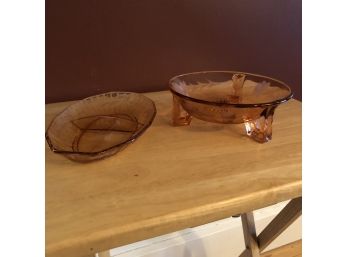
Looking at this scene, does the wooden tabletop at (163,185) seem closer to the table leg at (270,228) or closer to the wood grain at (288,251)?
the table leg at (270,228)

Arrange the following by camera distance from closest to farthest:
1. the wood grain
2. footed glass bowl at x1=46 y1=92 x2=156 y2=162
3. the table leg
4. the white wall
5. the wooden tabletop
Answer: the wooden tabletop → footed glass bowl at x1=46 y1=92 x2=156 y2=162 → the table leg → the wood grain → the white wall

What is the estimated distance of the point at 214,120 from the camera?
0.59m

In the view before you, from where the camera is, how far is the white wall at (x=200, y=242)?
1013 mm

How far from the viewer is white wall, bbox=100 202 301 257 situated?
101 centimetres

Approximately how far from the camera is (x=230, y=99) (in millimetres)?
682

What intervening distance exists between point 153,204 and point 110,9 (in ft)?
1.56

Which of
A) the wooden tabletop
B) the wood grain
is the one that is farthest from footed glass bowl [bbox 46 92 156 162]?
the wood grain

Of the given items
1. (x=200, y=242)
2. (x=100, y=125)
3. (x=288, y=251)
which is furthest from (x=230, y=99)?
(x=200, y=242)

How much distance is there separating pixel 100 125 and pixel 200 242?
64 cm

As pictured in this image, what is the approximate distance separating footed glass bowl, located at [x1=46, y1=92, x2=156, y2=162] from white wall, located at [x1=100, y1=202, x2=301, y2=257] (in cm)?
50

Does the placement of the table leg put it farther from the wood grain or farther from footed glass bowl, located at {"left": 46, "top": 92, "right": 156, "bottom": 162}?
footed glass bowl, located at {"left": 46, "top": 92, "right": 156, "bottom": 162}

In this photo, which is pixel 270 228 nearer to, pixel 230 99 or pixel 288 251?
pixel 288 251
